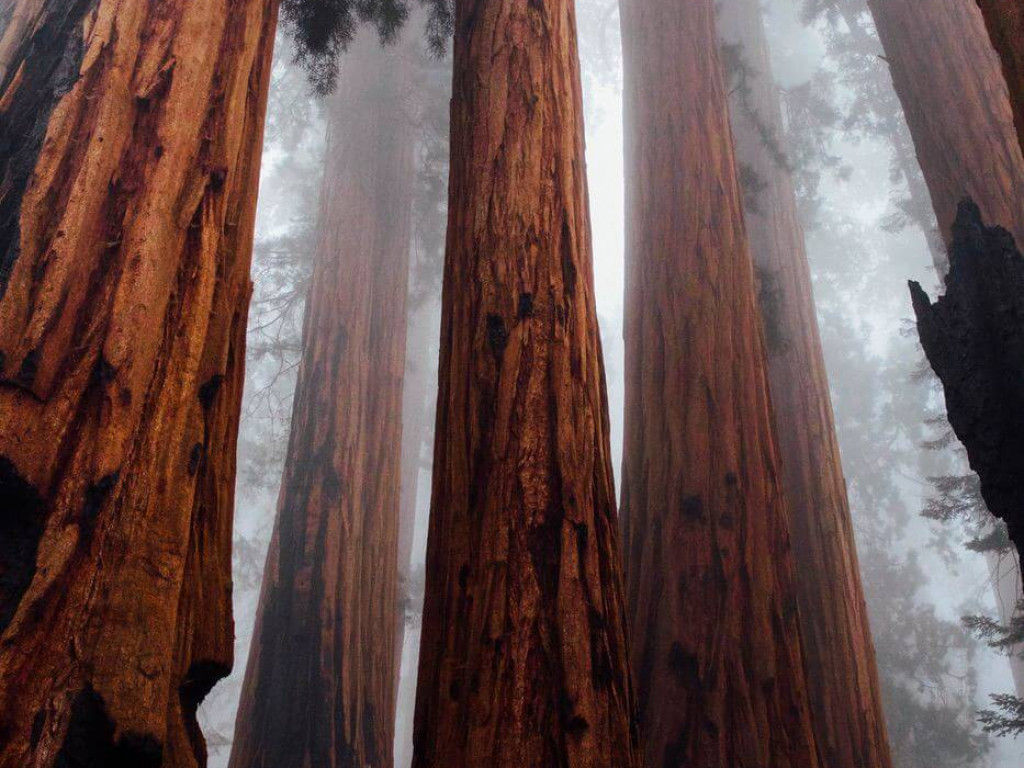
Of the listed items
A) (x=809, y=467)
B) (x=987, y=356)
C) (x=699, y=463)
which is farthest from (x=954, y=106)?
(x=809, y=467)

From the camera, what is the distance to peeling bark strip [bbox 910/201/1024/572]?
91.9 inches

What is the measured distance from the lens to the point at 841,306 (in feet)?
74.8

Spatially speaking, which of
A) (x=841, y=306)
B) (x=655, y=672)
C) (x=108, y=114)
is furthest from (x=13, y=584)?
(x=841, y=306)

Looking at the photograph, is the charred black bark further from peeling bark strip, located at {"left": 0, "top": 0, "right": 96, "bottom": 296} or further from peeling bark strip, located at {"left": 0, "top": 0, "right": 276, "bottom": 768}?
peeling bark strip, located at {"left": 0, "top": 0, "right": 96, "bottom": 296}

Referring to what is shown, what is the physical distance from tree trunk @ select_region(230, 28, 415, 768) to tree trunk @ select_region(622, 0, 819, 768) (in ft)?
6.16

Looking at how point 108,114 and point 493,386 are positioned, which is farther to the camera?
point 493,386

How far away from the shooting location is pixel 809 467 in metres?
4.23

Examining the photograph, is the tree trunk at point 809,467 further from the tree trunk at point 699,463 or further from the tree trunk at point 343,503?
the tree trunk at point 343,503

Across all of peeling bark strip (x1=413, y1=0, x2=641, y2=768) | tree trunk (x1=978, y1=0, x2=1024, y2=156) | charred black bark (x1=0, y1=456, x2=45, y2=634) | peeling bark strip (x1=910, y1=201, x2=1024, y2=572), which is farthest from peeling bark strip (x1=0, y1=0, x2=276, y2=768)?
peeling bark strip (x1=910, y1=201, x2=1024, y2=572)

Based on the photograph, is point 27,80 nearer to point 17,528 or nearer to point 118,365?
point 118,365

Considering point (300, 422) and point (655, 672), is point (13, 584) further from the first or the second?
point (300, 422)

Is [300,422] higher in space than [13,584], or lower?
higher

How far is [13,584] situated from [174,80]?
1029 mm

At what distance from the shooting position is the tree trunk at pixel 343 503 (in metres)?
3.83
